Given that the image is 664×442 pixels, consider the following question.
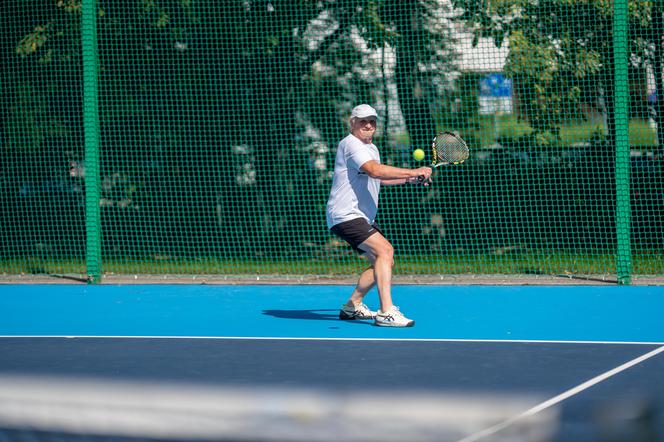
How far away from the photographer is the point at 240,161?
48.0 feet

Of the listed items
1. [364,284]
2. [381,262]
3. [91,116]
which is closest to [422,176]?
[381,262]

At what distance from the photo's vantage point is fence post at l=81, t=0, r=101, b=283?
495 inches

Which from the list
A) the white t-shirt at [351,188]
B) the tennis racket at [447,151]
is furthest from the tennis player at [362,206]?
the tennis racket at [447,151]

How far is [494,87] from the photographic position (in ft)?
44.3

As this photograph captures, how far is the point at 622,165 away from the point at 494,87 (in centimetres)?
232

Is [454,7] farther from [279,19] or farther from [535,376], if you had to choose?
[535,376]

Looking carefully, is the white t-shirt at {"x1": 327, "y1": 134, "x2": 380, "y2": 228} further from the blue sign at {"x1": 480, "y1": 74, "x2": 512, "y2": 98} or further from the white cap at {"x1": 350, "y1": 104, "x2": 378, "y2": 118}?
the blue sign at {"x1": 480, "y1": 74, "x2": 512, "y2": 98}

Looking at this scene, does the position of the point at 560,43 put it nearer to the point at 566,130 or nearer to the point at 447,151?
the point at 566,130

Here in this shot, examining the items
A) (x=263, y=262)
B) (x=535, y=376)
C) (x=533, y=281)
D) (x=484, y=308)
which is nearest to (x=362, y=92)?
(x=263, y=262)

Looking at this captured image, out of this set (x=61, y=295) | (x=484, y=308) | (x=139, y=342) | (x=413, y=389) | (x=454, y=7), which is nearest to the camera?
(x=413, y=389)

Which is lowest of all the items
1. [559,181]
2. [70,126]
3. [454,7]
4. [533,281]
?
[533,281]

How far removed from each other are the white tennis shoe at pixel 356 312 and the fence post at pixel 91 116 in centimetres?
409

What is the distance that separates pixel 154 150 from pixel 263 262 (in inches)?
81.9

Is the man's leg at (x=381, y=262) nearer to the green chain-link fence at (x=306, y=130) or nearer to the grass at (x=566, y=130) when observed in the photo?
the green chain-link fence at (x=306, y=130)
